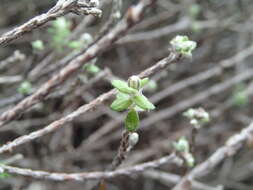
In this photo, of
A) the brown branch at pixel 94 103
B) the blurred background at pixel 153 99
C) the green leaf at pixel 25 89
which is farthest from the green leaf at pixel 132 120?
the blurred background at pixel 153 99

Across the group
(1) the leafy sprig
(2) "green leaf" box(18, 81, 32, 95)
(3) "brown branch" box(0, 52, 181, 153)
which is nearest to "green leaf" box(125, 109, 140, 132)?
(1) the leafy sprig

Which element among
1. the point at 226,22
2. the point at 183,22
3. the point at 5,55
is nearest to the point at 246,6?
the point at 226,22

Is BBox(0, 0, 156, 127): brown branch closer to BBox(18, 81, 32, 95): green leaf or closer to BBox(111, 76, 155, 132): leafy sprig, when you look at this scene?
BBox(18, 81, 32, 95): green leaf

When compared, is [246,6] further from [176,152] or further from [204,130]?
[176,152]

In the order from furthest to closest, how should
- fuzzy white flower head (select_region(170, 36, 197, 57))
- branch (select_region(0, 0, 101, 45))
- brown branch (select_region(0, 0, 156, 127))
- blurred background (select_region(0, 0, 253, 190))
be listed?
blurred background (select_region(0, 0, 253, 190))
brown branch (select_region(0, 0, 156, 127))
fuzzy white flower head (select_region(170, 36, 197, 57))
branch (select_region(0, 0, 101, 45))

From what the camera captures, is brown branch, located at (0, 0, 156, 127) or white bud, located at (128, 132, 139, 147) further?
brown branch, located at (0, 0, 156, 127)

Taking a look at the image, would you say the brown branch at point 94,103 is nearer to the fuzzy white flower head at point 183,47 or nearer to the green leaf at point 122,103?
the fuzzy white flower head at point 183,47
